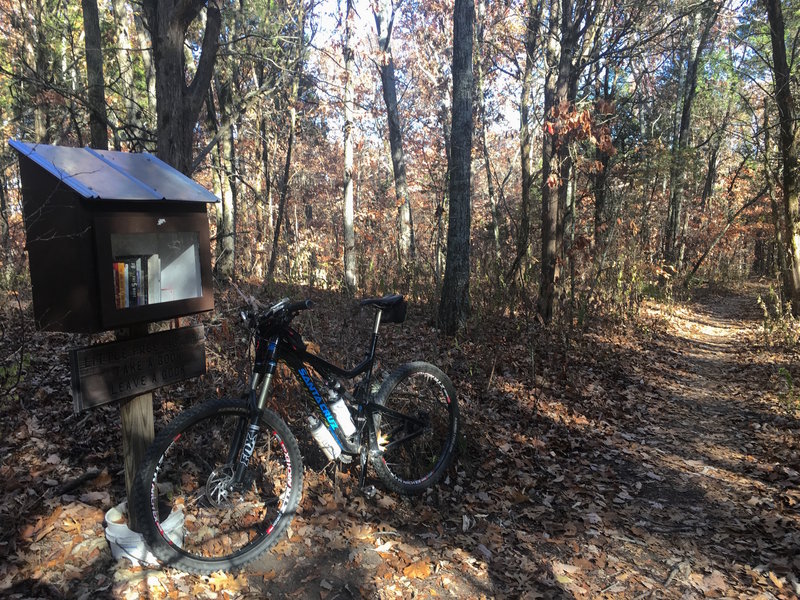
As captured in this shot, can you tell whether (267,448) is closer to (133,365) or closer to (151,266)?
(133,365)

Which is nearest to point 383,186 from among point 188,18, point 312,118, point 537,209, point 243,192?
point 312,118

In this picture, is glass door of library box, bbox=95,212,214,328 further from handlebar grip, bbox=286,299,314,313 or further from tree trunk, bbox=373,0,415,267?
tree trunk, bbox=373,0,415,267

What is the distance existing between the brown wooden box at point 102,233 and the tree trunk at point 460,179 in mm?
5223

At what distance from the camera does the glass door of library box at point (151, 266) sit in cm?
245

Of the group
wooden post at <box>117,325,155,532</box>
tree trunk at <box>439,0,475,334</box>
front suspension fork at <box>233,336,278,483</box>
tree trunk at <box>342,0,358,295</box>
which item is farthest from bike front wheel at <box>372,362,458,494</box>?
tree trunk at <box>342,0,358,295</box>

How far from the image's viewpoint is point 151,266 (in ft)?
8.99

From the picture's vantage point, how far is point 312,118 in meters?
21.0

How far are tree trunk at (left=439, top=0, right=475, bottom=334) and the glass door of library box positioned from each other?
5137 mm

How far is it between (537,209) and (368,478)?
9.89 m

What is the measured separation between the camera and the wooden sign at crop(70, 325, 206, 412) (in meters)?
2.45

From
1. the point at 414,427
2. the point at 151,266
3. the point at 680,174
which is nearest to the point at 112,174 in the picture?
the point at 151,266

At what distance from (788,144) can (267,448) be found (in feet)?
35.3

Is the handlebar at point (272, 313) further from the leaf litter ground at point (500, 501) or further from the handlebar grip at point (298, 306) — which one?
the leaf litter ground at point (500, 501)

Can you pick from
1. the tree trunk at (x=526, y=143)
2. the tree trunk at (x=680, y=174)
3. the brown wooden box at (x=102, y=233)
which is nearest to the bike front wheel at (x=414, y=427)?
the brown wooden box at (x=102, y=233)
